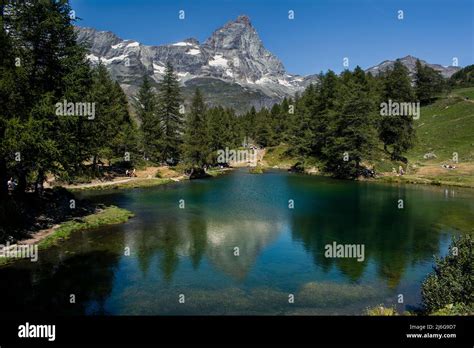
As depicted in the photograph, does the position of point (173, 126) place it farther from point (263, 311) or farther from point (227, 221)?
Answer: point (263, 311)

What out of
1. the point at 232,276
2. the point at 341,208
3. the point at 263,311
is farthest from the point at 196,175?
the point at 263,311

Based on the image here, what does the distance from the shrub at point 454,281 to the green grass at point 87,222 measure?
27435 millimetres

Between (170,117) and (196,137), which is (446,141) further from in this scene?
(170,117)

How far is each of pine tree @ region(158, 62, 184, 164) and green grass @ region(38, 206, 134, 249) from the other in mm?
45287

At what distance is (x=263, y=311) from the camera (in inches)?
846

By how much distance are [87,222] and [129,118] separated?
5769 cm

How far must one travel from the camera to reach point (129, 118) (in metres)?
93.3

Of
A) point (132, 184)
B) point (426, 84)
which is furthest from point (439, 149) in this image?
point (132, 184)

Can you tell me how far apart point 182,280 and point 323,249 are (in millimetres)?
12939

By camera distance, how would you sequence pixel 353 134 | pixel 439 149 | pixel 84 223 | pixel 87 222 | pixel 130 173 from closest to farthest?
pixel 84 223 → pixel 87 222 → pixel 130 173 → pixel 353 134 → pixel 439 149

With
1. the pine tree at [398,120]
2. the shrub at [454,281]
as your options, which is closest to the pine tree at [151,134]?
the pine tree at [398,120]

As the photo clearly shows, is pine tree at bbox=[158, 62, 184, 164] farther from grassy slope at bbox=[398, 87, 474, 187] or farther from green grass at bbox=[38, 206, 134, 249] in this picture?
grassy slope at bbox=[398, 87, 474, 187]

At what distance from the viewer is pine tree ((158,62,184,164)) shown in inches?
3588

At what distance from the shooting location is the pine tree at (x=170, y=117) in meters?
91.1
